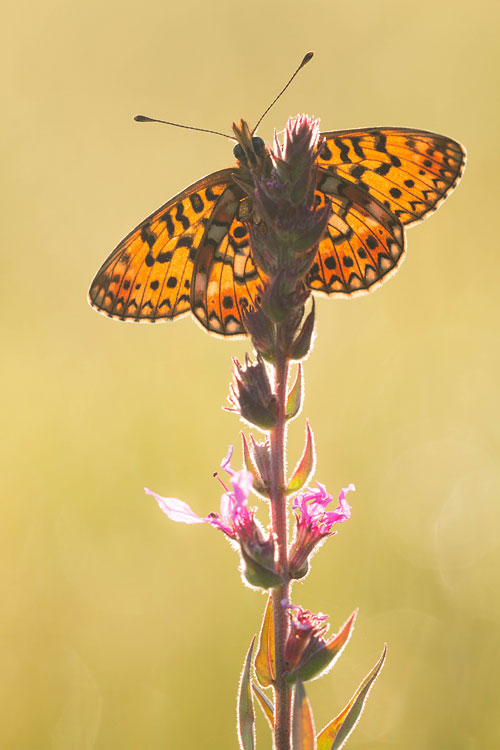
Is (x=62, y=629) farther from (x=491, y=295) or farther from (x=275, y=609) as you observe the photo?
(x=491, y=295)

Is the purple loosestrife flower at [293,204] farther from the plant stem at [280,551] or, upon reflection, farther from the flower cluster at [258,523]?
the flower cluster at [258,523]

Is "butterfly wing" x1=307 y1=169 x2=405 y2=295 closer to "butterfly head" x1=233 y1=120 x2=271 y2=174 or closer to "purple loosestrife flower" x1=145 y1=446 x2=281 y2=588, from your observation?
"butterfly head" x1=233 y1=120 x2=271 y2=174

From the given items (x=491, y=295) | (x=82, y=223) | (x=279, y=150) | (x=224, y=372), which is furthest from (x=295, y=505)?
(x=82, y=223)

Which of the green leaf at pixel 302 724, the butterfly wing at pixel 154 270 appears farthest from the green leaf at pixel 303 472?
the butterfly wing at pixel 154 270

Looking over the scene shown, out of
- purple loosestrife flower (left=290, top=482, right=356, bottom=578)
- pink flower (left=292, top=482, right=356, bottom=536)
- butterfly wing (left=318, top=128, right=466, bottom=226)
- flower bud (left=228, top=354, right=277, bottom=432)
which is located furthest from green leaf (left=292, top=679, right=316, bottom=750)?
butterfly wing (left=318, top=128, right=466, bottom=226)

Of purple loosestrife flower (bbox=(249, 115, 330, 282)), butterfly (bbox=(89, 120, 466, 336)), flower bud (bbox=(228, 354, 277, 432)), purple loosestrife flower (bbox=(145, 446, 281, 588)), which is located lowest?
purple loosestrife flower (bbox=(145, 446, 281, 588))

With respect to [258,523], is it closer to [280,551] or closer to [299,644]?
→ [280,551]

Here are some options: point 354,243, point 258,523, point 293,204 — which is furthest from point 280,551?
point 354,243
